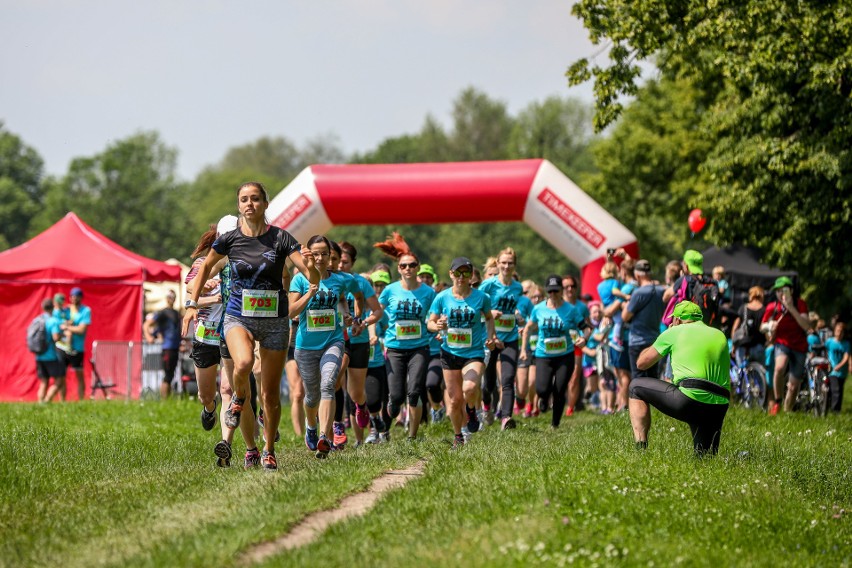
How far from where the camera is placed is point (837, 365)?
19469mm

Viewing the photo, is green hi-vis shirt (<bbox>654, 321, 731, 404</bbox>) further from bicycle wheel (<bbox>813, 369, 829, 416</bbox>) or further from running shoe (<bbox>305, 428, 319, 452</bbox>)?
bicycle wheel (<bbox>813, 369, 829, 416</bbox>)

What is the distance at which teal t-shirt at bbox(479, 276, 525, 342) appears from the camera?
48.8 feet

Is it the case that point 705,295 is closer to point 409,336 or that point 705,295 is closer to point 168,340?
point 409,336

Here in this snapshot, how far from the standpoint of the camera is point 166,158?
102 m

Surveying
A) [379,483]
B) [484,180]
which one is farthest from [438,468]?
[484,180]

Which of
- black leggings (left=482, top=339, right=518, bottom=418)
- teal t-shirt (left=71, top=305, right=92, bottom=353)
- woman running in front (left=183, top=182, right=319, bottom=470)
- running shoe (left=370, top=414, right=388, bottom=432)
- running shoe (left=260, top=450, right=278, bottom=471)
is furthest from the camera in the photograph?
teal t-shirt (left=71, top=305, right=92, bottom=353)

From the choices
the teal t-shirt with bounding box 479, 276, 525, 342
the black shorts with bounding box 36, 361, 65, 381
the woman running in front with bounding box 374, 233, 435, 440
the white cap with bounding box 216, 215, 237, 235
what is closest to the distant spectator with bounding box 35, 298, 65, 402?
the black shorts with bounding box 36, 361, 65, 381

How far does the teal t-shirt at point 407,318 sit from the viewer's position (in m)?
13.1

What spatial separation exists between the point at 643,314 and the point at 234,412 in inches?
282

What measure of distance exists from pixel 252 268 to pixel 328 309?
7.39 ft

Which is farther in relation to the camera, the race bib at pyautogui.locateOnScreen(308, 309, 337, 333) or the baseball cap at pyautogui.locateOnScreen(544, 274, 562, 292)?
the baseball cap at pyautogui.locateOnScreen(544, 274, 562, 292)

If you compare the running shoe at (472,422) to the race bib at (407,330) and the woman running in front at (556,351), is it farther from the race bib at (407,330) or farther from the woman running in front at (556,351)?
the woman running in front at (556,351)

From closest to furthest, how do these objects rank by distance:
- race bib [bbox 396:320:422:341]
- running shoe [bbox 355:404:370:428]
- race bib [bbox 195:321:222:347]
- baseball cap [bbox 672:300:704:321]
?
baseball cap [bbox 672:300:704:321] < race bib [bbox 195:321:222:347] < running shoe [bbox 355:404:370:428] < race bib [bbox 396:320:422:341]

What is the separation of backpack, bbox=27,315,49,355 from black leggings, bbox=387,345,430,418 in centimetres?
877
